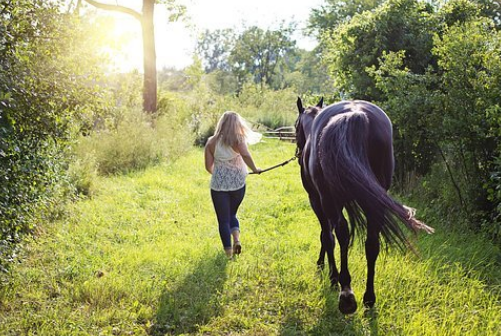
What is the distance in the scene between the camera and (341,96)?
33.5ft

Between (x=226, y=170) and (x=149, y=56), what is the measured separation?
12176 mm

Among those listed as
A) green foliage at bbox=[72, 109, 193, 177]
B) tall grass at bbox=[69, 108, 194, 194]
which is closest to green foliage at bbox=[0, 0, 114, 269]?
tall grass at bbox=[69, 108, 194, 194]

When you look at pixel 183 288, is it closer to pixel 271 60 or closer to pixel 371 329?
pixel 371 329

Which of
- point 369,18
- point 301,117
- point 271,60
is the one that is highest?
point 271,60

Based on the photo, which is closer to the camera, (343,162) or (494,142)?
(343,162)

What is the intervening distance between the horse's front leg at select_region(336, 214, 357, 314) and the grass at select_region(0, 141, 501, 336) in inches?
5.8

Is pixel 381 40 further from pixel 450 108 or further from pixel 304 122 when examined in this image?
pixel 304 122

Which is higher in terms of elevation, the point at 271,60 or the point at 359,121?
the point at 271,60

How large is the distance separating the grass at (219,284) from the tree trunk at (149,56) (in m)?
10.1

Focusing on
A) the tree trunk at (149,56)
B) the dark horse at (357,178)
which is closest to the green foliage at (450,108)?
the dark horse at (357,178)

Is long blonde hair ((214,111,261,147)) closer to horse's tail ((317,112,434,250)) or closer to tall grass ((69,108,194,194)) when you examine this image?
horse's tail ((317,112,434,250))

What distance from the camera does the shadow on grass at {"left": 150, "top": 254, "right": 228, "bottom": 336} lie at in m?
3.61

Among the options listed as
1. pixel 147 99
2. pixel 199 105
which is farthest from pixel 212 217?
pixel 199 105

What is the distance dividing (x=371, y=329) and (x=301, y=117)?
2.61m
